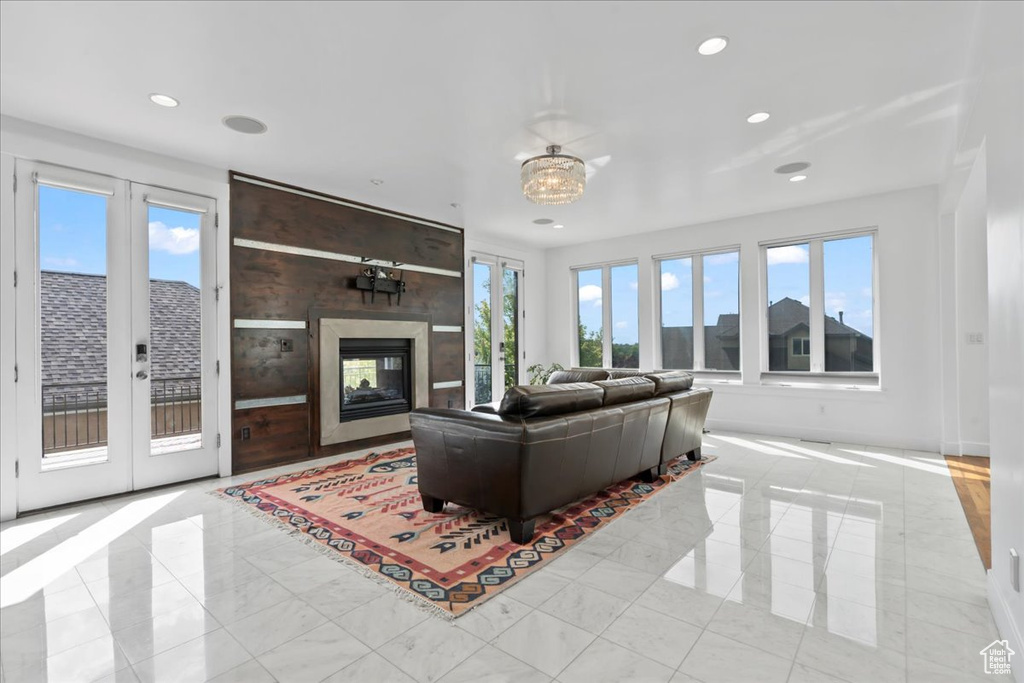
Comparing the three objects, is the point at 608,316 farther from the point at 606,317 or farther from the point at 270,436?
the point at 270,436

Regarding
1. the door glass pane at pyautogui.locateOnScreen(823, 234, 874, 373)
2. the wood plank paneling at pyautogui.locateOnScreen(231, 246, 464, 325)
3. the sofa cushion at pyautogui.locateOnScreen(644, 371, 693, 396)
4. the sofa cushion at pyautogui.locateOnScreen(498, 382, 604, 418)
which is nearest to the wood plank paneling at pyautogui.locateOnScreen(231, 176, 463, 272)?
the wood plank paneling at pyautogui.locateOnScreen(231, 246, 464, 325)

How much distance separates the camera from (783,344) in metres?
6.12

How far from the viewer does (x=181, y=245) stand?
13.7ft

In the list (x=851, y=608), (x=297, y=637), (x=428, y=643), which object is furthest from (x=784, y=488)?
(x=297, y=637)

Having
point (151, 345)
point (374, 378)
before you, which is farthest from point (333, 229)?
point (151, 345)

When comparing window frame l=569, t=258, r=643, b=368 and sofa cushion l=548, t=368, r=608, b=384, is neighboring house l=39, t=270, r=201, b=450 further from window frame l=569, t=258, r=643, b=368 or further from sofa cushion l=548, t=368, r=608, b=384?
window frame l=569, t=258, r=643, b=368

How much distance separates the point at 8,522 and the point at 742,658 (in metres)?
4.54

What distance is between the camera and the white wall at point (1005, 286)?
1.68 metres

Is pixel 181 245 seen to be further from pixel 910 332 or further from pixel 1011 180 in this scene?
pixel 910 332

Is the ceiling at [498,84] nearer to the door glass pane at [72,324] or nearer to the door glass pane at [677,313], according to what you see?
the door glass pane at [72,324]

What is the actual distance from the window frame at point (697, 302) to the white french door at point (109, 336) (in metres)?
5.56

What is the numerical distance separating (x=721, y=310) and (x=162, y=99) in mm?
6282

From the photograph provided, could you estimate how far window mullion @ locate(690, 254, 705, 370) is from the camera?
6.72m

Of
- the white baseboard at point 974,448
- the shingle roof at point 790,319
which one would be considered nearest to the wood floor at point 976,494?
the white baseboard at point 974,448
